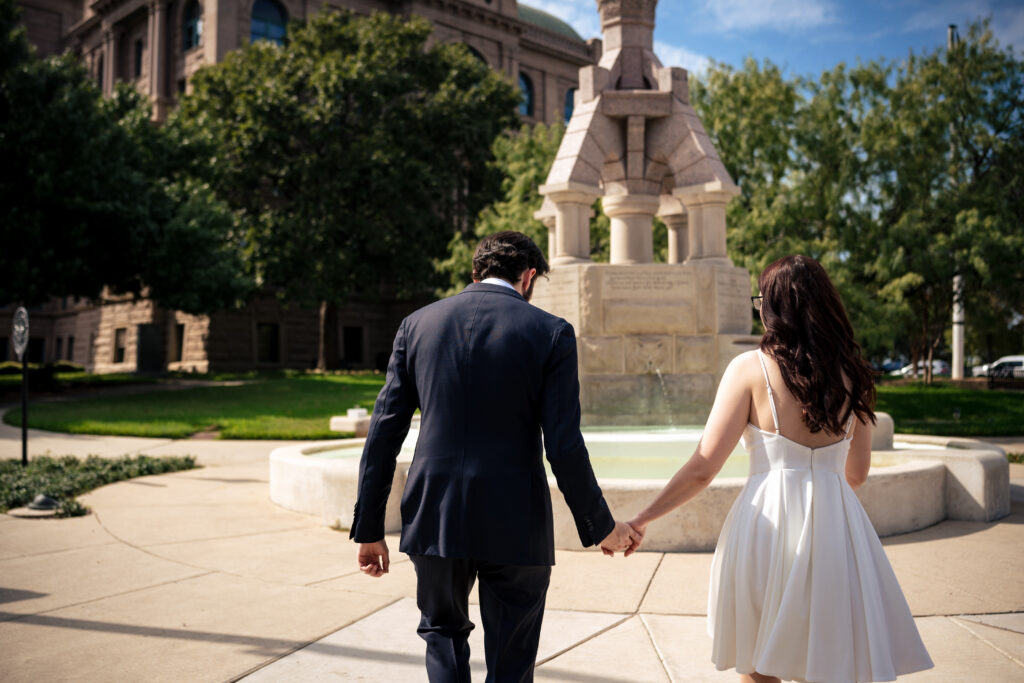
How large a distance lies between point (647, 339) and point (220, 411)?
1399cm

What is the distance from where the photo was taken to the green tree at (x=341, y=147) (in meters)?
34.6

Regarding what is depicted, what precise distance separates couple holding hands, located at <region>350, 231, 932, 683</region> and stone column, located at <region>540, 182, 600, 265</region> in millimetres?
8726

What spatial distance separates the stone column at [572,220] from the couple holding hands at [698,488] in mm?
8726

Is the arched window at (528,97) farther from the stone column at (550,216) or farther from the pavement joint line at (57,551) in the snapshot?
the pavement joint line at (57,551)

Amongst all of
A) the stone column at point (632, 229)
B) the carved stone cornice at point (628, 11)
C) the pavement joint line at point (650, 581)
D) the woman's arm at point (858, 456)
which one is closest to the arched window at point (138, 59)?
the carved stone cornice at point (628, 11)

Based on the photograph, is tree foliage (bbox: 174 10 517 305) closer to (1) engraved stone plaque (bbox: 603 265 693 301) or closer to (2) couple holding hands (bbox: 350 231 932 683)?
(1) engraved stone plaque (bbox: 603 265 693 301)

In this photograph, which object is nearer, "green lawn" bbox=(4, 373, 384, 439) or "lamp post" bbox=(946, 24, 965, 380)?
"green lawn" bbox=(4, 373, 384, 439)

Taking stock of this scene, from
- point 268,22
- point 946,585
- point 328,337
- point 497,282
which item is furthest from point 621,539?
point 268,22

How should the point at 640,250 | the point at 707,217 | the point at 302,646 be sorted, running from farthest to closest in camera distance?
the point at 640,250 → the point at 707,217 → the point at 302,646

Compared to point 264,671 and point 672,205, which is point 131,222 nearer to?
point 672,205

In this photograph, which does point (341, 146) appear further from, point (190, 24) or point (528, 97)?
point (528, 97)

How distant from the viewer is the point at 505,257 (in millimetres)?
3012

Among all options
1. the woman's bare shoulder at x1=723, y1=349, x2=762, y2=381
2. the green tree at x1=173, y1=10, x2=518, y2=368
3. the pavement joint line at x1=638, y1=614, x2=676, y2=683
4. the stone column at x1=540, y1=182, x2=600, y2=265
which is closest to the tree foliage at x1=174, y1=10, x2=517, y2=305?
the green tree at x1=173, y1=10, x2=518, y2=368

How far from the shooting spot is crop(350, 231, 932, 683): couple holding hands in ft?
8.53
